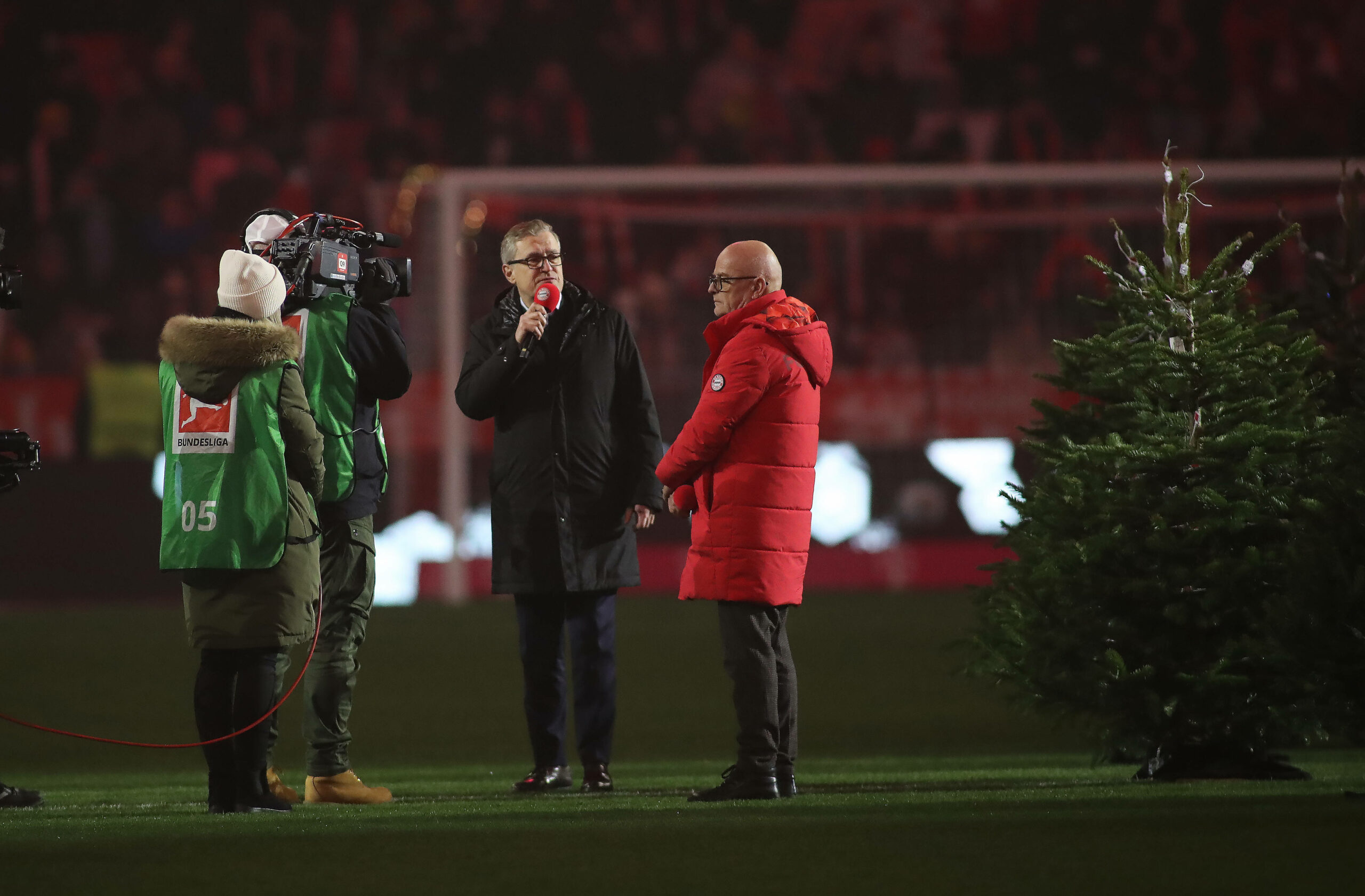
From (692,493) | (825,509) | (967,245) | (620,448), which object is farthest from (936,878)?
(967,245)

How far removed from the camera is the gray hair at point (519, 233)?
604 cm

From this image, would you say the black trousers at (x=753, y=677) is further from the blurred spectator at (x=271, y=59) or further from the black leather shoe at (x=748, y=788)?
the blurred spectator at (x=271, y=59)

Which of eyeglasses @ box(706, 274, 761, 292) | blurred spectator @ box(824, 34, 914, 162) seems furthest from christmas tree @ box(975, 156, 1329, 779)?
blurred spectator @ box(824, 34, 914, 162)

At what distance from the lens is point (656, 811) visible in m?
5.13

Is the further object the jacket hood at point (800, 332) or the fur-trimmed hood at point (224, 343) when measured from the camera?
the jacket hood at point (800, 332)

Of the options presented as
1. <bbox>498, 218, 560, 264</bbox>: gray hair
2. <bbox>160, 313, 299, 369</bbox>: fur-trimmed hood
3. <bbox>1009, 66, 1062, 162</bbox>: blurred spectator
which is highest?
<bbox>1009, 66, 1062, 162</bbox>: blurred spectator

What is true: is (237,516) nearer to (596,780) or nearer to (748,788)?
(596,780)

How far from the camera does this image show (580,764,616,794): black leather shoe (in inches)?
234

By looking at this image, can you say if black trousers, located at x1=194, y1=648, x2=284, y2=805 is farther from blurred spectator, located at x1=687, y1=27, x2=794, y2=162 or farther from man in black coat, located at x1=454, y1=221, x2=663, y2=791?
blurred spectator, located at x1=687, y1=27, x2=794, y2=162

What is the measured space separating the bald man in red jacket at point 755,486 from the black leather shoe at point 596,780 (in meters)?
0.57

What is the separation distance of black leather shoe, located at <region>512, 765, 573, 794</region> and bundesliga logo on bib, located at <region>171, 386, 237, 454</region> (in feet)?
5.23

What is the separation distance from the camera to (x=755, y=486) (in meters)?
5.43

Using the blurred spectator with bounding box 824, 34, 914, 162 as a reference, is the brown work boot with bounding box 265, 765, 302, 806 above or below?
below

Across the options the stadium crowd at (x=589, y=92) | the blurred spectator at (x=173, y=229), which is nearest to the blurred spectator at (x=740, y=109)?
the stadium crowd at (x=589, y=92)
